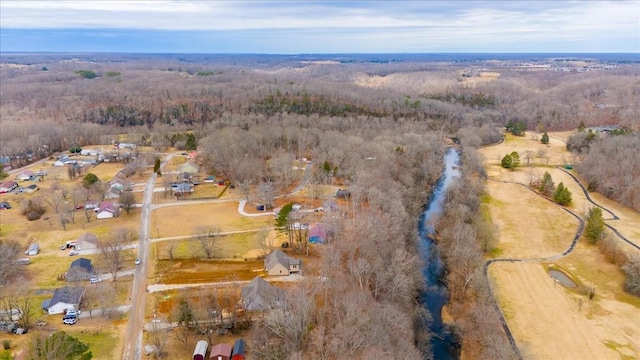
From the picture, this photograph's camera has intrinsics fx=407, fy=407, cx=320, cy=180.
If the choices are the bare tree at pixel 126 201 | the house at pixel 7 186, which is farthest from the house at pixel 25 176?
the bare tree at pixel 126 201

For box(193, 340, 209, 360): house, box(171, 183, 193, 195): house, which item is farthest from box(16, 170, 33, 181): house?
box(193, 340, 209, 360): house

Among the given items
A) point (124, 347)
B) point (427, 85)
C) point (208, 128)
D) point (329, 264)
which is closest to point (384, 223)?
point (329, 264)

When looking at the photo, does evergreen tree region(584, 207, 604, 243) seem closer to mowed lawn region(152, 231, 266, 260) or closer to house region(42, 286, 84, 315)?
mowed lawn region(152, 231, 266, 260)

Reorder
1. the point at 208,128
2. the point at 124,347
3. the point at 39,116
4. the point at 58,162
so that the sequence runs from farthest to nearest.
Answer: the point at 39,116, the point at 208,128, the point at 58,162, the point at 124,347

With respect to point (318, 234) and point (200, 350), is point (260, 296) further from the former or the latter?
point (318, 234)

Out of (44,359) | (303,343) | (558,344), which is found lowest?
(558,344)

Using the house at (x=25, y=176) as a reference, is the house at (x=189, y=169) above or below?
above

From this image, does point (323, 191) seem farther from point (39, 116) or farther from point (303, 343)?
point (39, 116)

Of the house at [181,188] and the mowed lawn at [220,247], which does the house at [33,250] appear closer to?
the mowed lawn at [220,247]
